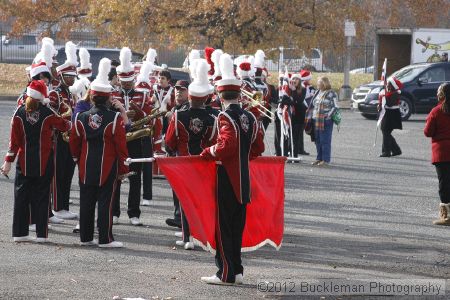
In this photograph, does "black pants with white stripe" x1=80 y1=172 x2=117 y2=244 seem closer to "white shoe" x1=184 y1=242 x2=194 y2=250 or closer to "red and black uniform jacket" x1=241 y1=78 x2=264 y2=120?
"white shoe" x1=184 y1=242 x2=194 y2=250

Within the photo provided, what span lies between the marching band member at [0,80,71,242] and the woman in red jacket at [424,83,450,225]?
4.47 metres

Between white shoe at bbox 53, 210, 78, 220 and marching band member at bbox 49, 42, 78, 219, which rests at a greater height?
marching band member at bbox 49, 42, 78, 219

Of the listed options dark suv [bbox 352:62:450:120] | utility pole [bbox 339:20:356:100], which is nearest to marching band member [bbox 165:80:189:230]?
dark suv [bbox 352:62:450:120]

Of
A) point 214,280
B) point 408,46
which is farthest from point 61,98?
point 408,46

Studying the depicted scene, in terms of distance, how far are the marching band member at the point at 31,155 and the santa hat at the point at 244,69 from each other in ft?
15.7

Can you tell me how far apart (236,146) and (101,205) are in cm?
229

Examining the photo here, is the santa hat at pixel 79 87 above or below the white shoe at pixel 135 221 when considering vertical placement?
above

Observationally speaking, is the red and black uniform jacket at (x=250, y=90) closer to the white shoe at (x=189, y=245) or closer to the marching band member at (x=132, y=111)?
the marching band member at (x=132, y=111)

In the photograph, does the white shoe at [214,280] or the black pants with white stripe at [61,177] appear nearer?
the white shoe at [214,280]

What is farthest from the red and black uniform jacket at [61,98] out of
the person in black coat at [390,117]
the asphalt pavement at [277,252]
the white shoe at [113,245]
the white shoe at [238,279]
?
the person in black coat at [390,117]

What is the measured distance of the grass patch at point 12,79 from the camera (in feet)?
127

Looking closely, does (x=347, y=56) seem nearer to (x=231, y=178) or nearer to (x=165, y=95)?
(x=165, y=95)

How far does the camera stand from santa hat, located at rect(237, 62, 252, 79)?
15719mm

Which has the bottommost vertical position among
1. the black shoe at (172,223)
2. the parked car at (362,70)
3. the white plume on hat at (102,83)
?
the black shoe at (172,223)
